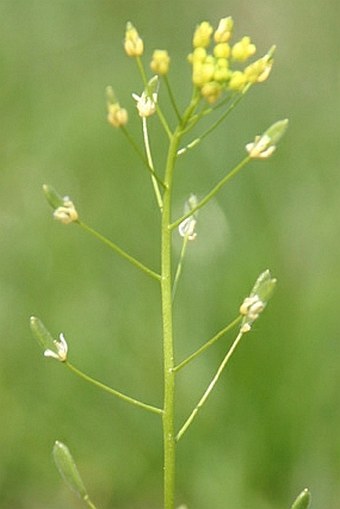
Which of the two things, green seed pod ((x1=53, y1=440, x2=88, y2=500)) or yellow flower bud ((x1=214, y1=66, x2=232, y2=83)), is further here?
green seed pod ((x1=53, y1=440, x2=88, y2=500))

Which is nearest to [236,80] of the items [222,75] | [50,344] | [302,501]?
[222,75]

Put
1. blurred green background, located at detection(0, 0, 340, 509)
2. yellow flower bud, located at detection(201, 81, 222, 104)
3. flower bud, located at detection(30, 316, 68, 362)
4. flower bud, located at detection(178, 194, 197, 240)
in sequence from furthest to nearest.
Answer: blurred green background, located at detection(0, 0, 340, 509) < flower bud, located at detection(178, 194, 197, 240) < flower bud, located at detection(30, 316, 68, 362) < yellow flower bud, located at detection(201, 81, 222, 104)

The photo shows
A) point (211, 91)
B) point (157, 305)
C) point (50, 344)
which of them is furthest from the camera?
point (157, 305)

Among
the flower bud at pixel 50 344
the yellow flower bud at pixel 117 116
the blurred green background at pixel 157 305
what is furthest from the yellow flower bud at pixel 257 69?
the blurred green background at pixel 157 305

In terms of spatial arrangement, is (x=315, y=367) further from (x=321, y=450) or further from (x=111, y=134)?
(x=111, y=134)

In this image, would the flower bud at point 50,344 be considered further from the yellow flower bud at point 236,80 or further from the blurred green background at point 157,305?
the blurred green background at point 157,305

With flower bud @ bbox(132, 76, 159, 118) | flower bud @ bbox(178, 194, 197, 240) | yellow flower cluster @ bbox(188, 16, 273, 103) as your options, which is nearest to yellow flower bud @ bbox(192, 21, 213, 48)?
yellow flower cluster @ bbox(188, 16, 273, 103)

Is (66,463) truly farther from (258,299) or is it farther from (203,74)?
(203,74)

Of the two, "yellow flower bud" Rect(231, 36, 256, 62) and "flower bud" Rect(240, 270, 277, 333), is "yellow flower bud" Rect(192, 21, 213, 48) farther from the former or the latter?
"flower bud" Rect(240, 270, 277, 333)
